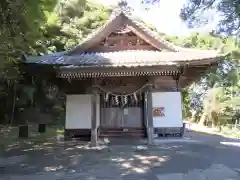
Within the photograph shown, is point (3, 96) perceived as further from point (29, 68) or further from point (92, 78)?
point (92, 78)

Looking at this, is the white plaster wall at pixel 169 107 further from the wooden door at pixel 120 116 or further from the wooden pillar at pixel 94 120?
the wooden pillar at pixel 94 120

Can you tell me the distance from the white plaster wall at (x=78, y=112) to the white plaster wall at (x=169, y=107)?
8.31ft

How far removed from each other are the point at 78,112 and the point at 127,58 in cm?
323

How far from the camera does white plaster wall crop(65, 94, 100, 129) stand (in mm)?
12984

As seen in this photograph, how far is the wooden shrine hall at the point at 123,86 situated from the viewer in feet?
39.9

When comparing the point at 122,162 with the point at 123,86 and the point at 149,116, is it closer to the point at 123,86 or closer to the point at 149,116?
the point at 149,116

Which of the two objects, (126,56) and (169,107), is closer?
(126,56)

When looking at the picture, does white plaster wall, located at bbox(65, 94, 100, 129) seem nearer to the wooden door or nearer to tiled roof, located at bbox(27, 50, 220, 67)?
the wooden door

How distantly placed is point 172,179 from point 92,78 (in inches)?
248

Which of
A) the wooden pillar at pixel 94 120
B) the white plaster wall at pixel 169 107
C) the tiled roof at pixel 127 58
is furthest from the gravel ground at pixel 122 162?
the tiled roof at pixel 127 58

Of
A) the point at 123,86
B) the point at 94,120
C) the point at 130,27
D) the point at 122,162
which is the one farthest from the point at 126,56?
the point at 122,162

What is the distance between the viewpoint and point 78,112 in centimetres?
1305

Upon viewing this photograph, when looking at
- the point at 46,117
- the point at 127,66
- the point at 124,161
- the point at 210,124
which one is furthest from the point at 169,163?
the point at 210,124

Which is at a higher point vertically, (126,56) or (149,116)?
(126,56)
